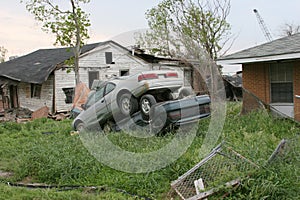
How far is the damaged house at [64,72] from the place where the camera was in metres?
16.1

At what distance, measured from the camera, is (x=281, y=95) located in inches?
372

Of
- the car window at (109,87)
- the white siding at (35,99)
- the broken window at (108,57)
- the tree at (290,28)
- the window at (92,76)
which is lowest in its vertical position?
the white siding at (35,99)

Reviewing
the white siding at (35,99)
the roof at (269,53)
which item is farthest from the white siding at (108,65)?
the roof at (269,53)

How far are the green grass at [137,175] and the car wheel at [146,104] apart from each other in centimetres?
72

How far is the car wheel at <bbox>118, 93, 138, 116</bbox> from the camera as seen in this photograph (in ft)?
25.4

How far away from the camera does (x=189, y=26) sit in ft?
69.1

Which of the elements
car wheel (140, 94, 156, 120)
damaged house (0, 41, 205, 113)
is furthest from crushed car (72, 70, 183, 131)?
damaged house (0, 41, 205, 113)

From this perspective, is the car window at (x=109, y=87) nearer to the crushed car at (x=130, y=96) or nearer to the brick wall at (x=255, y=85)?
the crushed car at (x=130, y=96)

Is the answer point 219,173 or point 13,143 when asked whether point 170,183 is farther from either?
point 13,143

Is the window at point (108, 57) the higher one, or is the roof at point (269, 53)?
Answer: the window at point (108, 57)

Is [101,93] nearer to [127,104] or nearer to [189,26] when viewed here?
[127,104]

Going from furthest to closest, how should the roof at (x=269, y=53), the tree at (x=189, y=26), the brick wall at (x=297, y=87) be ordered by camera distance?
1. the tree at (x=189, y=26)
2. the brick wall at (x=297, y=87)
3. the roof at (x=269, y=53)

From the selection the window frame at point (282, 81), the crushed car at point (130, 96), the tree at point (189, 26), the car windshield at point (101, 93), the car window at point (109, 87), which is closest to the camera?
the crushed car at point (130, 96)

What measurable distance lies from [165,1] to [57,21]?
977cm
